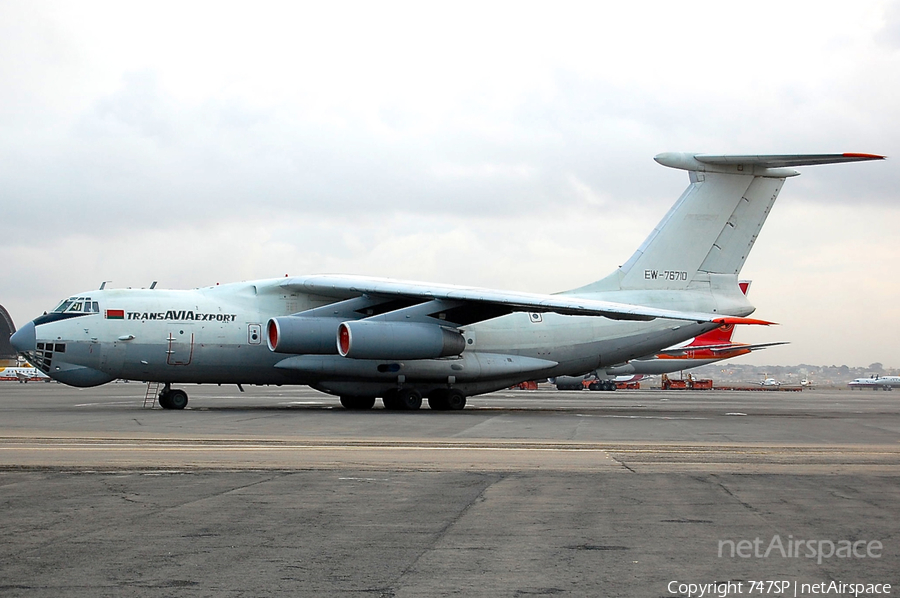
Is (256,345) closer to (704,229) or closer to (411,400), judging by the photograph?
(411,400)

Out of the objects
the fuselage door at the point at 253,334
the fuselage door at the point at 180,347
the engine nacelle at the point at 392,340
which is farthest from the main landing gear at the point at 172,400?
the engine nacelle at the point at 392,340

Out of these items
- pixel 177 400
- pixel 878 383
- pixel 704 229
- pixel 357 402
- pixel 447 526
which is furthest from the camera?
pixel 878 383

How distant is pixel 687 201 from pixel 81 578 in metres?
22.6

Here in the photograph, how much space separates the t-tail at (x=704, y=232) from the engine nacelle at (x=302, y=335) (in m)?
7.39

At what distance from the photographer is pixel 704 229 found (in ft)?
84.6

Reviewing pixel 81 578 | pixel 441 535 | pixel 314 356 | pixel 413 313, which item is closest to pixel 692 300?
pixel 413 313

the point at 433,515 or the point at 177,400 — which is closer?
the point at 433,515

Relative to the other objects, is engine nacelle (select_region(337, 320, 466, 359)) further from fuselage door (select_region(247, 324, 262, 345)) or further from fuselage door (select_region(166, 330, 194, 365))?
fuselage door (select_region(166, 330, 194, 365))

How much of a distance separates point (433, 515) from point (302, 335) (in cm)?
1516

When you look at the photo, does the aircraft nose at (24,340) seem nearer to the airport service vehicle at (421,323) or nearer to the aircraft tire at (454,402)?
the airport service vehicle at (421,323)

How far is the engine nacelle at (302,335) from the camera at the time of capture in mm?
22188

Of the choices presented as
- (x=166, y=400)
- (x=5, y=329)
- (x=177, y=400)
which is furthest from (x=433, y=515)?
(x=5, y=329)

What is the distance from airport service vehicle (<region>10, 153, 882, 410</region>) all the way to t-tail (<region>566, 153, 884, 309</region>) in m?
0.03

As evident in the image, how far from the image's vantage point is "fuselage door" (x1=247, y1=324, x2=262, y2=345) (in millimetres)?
23406
